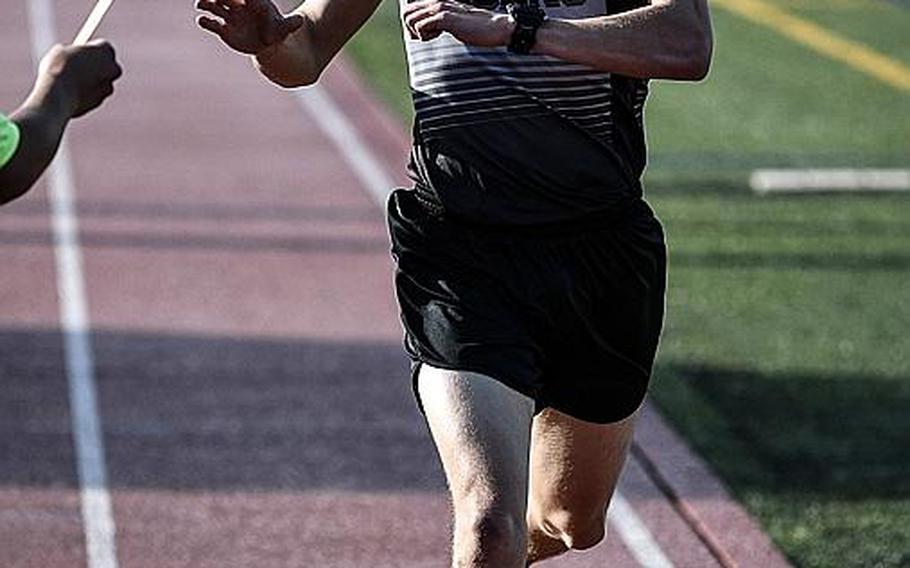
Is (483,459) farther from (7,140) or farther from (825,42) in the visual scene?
(825,42)

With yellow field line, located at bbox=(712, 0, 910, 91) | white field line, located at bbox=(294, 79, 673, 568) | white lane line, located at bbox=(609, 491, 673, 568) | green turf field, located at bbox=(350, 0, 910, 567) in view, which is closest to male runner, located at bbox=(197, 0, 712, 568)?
white lane line, located at bbox=(609, 491, 673, 568)

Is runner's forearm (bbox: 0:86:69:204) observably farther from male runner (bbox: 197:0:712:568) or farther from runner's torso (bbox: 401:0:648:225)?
runner's torso (bbox: 401:0:648:225)

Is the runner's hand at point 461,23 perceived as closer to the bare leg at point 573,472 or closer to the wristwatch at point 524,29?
the wristwatch at point 524,29

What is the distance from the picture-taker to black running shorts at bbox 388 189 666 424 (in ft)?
17.8

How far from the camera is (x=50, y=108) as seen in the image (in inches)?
203

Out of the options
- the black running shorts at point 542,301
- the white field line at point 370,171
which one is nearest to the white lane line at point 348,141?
the white field line at point 370,171

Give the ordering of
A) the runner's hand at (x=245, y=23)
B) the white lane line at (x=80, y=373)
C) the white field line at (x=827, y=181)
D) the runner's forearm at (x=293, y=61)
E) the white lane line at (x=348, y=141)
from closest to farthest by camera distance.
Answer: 1. the runner's hand at (x=245, y=23)
2. the runner's forearm at (x=293, y=61)
3. the white lane line at (x=80, y=373)
4. the white field line at (x=827, y=181)
5. the white lane line at (x=348, y=141)

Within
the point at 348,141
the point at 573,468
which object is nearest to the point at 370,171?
the point at 348,141

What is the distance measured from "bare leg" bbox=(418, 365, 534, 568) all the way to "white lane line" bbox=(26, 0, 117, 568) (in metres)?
2.56

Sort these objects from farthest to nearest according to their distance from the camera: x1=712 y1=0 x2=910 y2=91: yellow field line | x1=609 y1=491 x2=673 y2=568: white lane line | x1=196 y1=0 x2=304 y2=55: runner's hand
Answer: x1=712 y1=0 x2=910 y2=91: yellow field line, x1=609 y1=491 x2=673 y2=568: white lane line, x1=196 y1=0 x2=304 y2=55: runner's hand

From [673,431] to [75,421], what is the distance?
93.8 inches

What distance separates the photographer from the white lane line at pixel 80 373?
7.95 m

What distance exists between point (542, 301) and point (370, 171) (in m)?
10.4

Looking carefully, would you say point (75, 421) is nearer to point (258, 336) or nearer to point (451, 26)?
point (258, 336)
